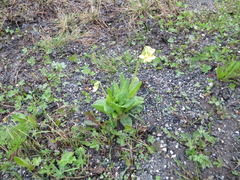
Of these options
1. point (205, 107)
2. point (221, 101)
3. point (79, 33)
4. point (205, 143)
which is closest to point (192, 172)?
point (205, 143)

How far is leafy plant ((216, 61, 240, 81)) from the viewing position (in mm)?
2033

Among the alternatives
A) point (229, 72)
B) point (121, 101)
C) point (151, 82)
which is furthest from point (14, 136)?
point (229, 72)

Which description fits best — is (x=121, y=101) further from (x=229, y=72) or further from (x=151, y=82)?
(x=229, y=72)

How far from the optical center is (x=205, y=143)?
171 centimetres

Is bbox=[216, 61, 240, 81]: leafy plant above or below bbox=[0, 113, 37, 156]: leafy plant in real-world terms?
above

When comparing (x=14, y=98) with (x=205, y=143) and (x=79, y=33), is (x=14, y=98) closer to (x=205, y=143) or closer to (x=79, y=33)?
(x=79, y=33)

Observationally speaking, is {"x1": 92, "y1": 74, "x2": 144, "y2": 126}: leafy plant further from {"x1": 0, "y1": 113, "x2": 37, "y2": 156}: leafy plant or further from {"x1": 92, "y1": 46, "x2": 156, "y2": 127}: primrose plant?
{"x1": 0, "y1": 113, "x2": 37, "y2": 156}: leafy plant

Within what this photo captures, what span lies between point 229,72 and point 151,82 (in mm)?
801

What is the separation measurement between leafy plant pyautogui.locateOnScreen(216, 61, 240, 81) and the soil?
8cm

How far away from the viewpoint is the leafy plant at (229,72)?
2.03 m

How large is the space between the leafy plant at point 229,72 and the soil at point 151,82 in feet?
0.26

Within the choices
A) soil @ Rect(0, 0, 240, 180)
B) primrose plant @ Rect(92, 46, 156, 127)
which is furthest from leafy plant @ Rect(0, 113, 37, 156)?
primrose plant @ Rect(92, 46, 156, 127)

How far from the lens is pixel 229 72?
2080 millimetres

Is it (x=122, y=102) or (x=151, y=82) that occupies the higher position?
(x=122, y=102)
